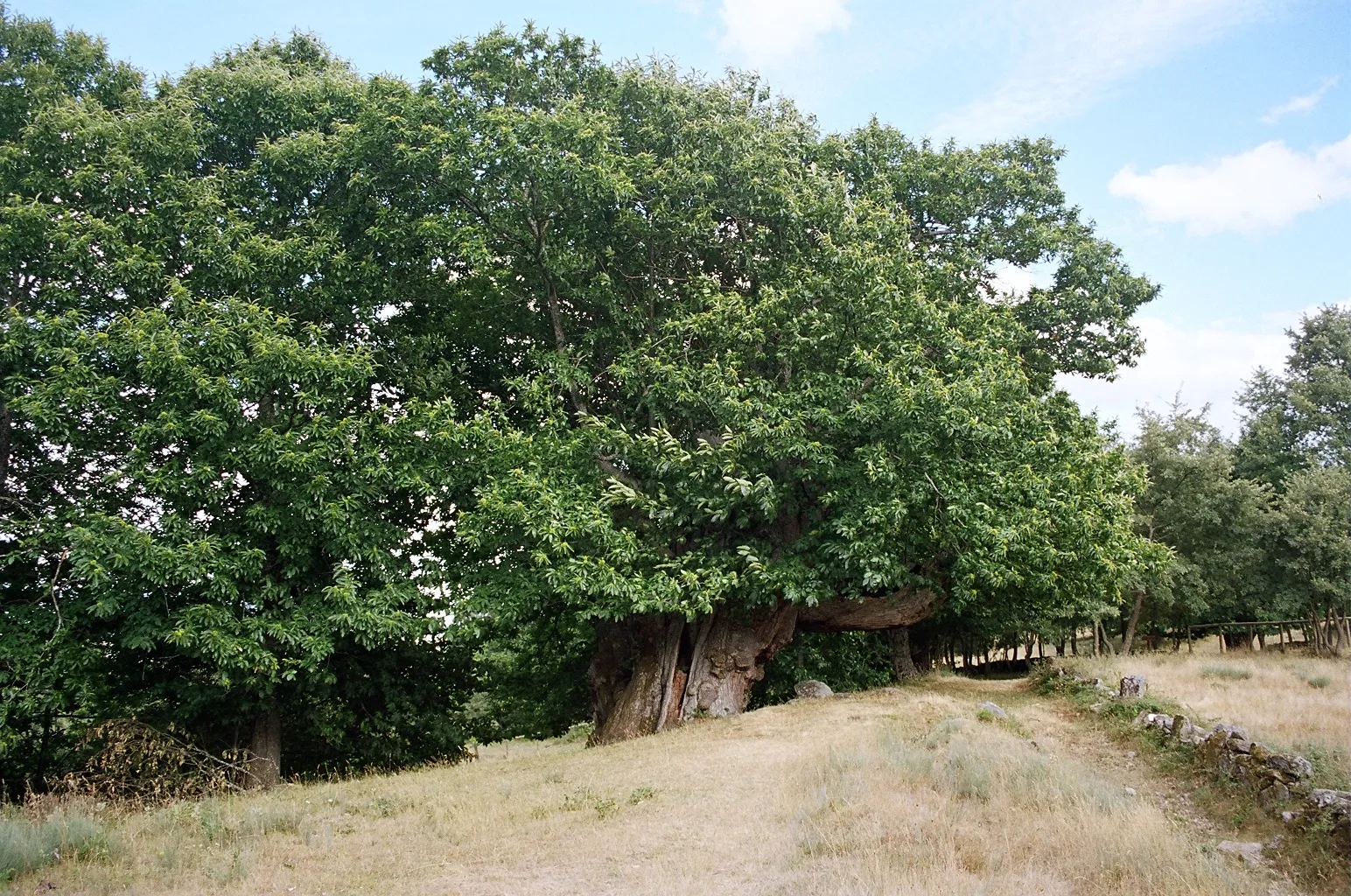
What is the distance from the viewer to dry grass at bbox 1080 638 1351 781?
9.69m

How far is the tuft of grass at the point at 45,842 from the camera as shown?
7.12 meters

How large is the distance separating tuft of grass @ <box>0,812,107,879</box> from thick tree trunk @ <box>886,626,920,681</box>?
1963cm

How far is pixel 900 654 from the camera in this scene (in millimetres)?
24797

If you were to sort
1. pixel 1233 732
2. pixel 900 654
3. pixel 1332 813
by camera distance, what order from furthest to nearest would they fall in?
pixel 900 654 < pixel 1233 732 < pixel 1332 813

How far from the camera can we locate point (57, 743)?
1486 centimetres

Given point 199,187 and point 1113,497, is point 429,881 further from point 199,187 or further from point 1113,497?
point 1113,497

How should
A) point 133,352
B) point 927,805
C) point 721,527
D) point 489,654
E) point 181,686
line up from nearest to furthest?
point 927,805 → point 133,352 → point 181,686 → point 721,527 → point 489,654

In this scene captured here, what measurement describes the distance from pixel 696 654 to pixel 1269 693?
975 centimetres

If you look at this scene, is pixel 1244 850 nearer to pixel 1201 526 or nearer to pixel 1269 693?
pixel 1269 693

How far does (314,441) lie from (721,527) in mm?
6798

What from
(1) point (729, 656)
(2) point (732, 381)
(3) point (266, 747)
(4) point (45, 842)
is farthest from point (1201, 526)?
(4) point (45, 842)

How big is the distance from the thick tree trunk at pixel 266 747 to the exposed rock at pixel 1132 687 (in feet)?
47.9

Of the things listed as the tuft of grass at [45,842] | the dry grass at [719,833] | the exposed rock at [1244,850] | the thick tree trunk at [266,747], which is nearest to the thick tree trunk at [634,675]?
the dry grass at [719,833]

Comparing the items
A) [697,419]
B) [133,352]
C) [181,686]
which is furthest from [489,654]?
[133,352]
